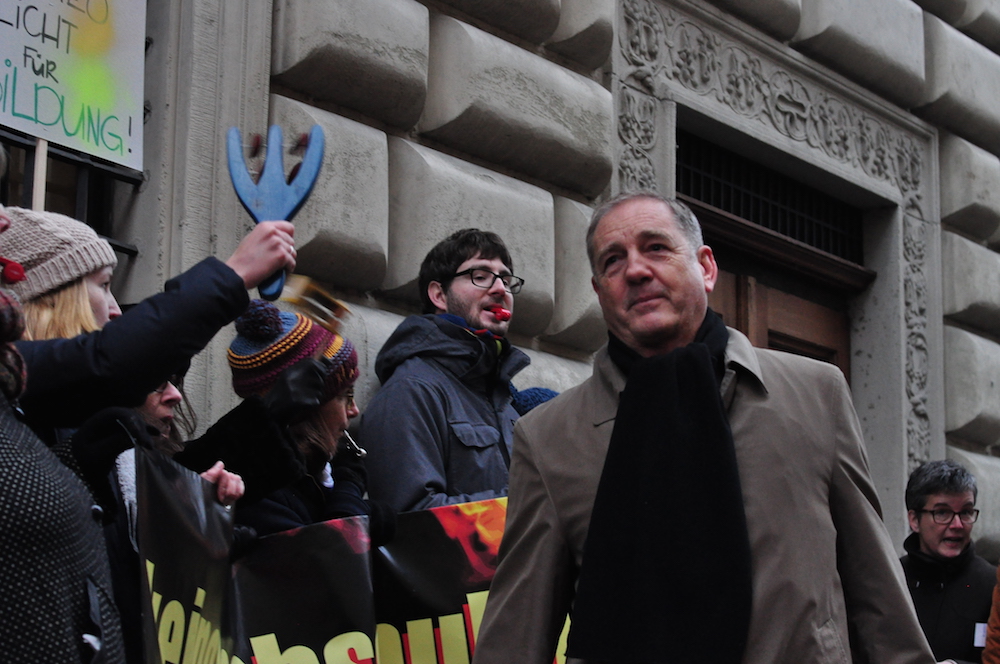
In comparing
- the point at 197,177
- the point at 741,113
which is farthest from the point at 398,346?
the point at 741,113

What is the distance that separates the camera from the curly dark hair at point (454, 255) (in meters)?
4.47

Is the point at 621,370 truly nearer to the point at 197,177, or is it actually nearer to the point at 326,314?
the point at 326,314

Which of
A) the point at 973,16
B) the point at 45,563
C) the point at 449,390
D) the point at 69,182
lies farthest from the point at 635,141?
the point at 45,563

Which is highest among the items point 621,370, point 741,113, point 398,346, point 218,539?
Result: point 741,113

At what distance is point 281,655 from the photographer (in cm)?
322

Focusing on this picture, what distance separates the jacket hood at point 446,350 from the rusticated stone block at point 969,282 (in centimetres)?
436

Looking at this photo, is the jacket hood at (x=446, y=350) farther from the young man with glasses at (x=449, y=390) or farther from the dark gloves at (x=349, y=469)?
the dark gloves at (x=349, y=469)

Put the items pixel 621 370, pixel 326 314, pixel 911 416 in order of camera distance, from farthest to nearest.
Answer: pixel 911 416 < pixel 326 314 < pixel 621 370

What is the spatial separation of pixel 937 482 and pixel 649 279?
3266 millimetres

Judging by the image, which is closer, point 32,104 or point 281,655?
point 281,655

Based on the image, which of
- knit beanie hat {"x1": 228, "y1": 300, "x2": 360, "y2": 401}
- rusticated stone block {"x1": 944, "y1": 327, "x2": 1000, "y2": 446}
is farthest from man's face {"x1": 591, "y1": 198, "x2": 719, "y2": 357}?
rusticated stone block {"x1": 944, "y1": 327, "x2": 1000, "y2": 446}

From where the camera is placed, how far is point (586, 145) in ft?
19.0

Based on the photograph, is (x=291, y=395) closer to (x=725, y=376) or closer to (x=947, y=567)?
(x=725, y=376)

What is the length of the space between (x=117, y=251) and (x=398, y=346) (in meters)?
0.89
